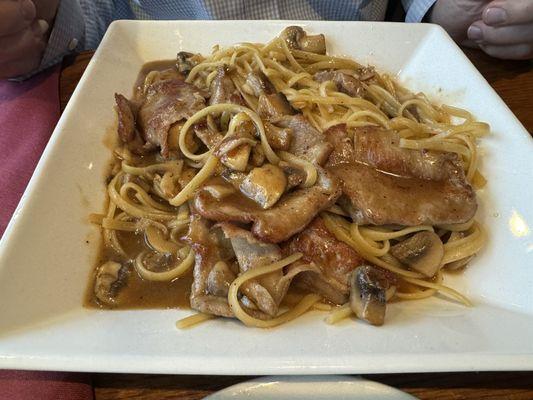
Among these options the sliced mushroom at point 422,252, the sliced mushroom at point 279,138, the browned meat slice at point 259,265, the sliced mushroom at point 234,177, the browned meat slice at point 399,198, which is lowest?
the sliced mushroom at point 422,252

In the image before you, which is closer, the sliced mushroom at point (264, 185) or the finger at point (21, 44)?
the sliced mushroom at point (264, 185)

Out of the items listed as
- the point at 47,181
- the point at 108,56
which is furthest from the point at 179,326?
the point at 108,56

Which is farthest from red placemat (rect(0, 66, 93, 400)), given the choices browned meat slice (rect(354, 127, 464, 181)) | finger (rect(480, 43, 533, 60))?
finger (rect(480, 43, 533, 60))

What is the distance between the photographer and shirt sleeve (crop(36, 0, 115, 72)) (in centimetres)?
350

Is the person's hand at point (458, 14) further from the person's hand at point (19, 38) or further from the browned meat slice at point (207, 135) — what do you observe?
the person's hand at point (19, 38)

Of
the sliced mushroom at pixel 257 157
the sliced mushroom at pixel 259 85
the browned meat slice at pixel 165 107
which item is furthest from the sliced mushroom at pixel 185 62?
the sliced mushroom at pixel 257 157

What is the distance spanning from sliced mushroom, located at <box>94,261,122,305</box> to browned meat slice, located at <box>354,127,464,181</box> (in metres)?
1.51

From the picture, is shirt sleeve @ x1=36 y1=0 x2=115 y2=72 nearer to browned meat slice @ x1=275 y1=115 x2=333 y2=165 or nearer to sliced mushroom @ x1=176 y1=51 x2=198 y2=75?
sliced mushroom @ x1=176 y1=51 x2=198 y2=75

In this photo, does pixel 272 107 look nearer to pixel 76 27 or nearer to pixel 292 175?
pixel 292 175

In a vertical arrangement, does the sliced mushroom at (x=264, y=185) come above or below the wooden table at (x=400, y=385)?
above

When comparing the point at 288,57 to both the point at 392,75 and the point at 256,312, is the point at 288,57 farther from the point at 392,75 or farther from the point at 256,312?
the point at 256,312

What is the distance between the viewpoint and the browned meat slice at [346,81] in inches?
124

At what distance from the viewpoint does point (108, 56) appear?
10.7ft

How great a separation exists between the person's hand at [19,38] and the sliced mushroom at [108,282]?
2.05m
